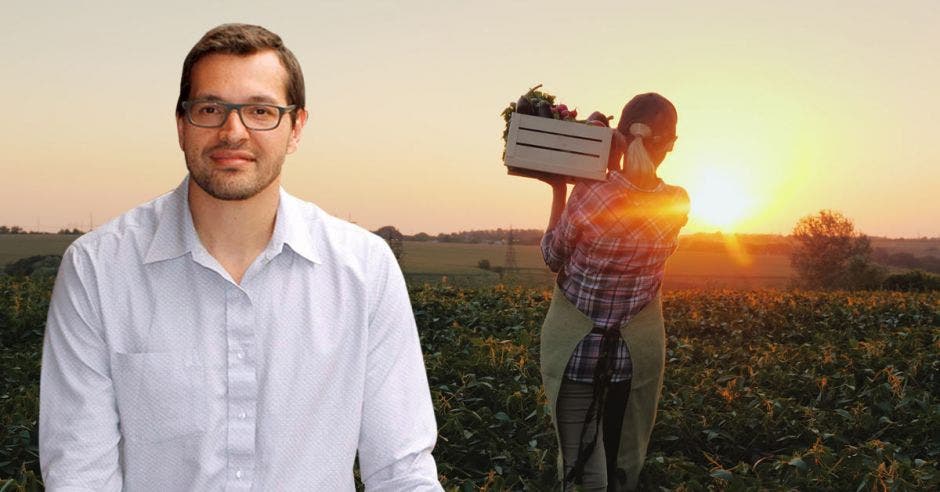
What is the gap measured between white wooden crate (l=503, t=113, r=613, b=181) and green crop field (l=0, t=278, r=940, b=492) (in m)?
1.62

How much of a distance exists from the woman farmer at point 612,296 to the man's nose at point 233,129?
6.96ft

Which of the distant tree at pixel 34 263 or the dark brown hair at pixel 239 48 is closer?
the dark brown hair at pixel 239 48

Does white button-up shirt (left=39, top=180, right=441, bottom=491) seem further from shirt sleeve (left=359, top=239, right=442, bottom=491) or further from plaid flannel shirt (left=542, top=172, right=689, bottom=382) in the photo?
plaid flannel shirt (left=542, top=172, right=689, bottom=382)

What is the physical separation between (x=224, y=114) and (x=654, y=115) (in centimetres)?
242

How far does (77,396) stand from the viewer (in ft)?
7.14

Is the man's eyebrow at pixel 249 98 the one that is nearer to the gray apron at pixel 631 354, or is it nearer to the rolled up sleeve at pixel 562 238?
the rolled up sleeve at pixel 562 238

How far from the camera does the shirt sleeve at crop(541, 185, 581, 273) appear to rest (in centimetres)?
405

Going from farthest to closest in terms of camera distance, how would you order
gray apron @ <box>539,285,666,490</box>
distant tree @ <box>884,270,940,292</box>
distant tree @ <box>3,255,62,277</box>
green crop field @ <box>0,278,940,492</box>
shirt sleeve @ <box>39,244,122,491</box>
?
distant tree @ <box>884,270,940,292</box>
distant tree @ <box>3,255,62,277</box>
green crop field @ <box>0,278,940,492</box>
gray apron @ <box>539,285,666,490</box>
shirt sleeve @ <box>39,244,122,491</box>

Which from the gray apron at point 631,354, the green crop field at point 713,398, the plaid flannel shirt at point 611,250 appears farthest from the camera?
the green crop field at point 713,398

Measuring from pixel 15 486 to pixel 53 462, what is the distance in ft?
6.95

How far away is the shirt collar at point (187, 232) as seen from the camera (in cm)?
228

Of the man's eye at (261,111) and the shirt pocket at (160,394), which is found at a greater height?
the man's eye at (261,111)

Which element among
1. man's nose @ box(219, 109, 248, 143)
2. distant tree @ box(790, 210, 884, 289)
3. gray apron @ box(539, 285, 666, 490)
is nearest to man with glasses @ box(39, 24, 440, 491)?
man's nose @ box(219, 109, 248, 143)

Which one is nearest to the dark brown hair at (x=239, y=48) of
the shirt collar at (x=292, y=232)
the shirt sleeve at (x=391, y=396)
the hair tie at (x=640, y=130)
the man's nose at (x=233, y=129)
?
the man's nose at (x=233, y=129)
